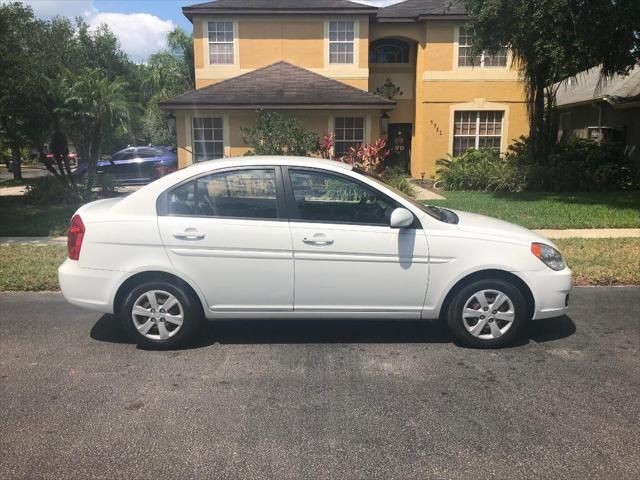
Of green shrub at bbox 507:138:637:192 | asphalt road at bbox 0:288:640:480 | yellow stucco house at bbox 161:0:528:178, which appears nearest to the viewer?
asphalt road at bbox 0:288:640:480

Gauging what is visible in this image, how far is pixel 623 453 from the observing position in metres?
3.44

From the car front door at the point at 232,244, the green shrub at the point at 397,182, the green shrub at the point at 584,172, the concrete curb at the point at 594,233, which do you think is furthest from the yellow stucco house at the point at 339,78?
the car front door at the point at 232,244

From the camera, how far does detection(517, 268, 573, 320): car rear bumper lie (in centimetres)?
509

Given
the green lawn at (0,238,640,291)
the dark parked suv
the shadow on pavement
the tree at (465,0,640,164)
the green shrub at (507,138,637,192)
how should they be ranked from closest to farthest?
the shadow on pavement < the green lawn at (0,238,640,291) < the tree at (465,0,640,164) < the green shrub at (507,138,637,192) < the dark parked suv

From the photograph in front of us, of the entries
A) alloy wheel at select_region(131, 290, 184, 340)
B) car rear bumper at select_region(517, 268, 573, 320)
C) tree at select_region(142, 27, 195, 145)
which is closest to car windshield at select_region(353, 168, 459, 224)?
car rear bumper at select_region(517, 268, 573, 320)

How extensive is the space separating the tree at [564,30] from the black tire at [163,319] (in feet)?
36.8

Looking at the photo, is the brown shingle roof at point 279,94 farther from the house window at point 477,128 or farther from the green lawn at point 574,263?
the green lawn at point 574,263

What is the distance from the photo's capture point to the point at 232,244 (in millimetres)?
4977

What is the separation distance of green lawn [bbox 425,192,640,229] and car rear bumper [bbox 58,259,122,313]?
8.27 metres

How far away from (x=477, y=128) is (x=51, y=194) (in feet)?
47.7

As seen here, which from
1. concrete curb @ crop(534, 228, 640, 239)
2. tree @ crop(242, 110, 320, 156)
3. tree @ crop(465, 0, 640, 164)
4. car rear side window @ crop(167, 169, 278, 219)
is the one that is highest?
tree @ crop(465, 0, 640, 164)

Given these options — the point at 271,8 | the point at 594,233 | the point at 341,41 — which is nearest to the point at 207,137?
the point at 271,8

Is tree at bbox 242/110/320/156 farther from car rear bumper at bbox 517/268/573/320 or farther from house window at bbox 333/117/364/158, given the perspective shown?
car rear bumper at bbox 517/268/573/320

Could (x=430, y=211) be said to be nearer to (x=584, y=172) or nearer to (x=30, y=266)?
(x=30, y=266)
